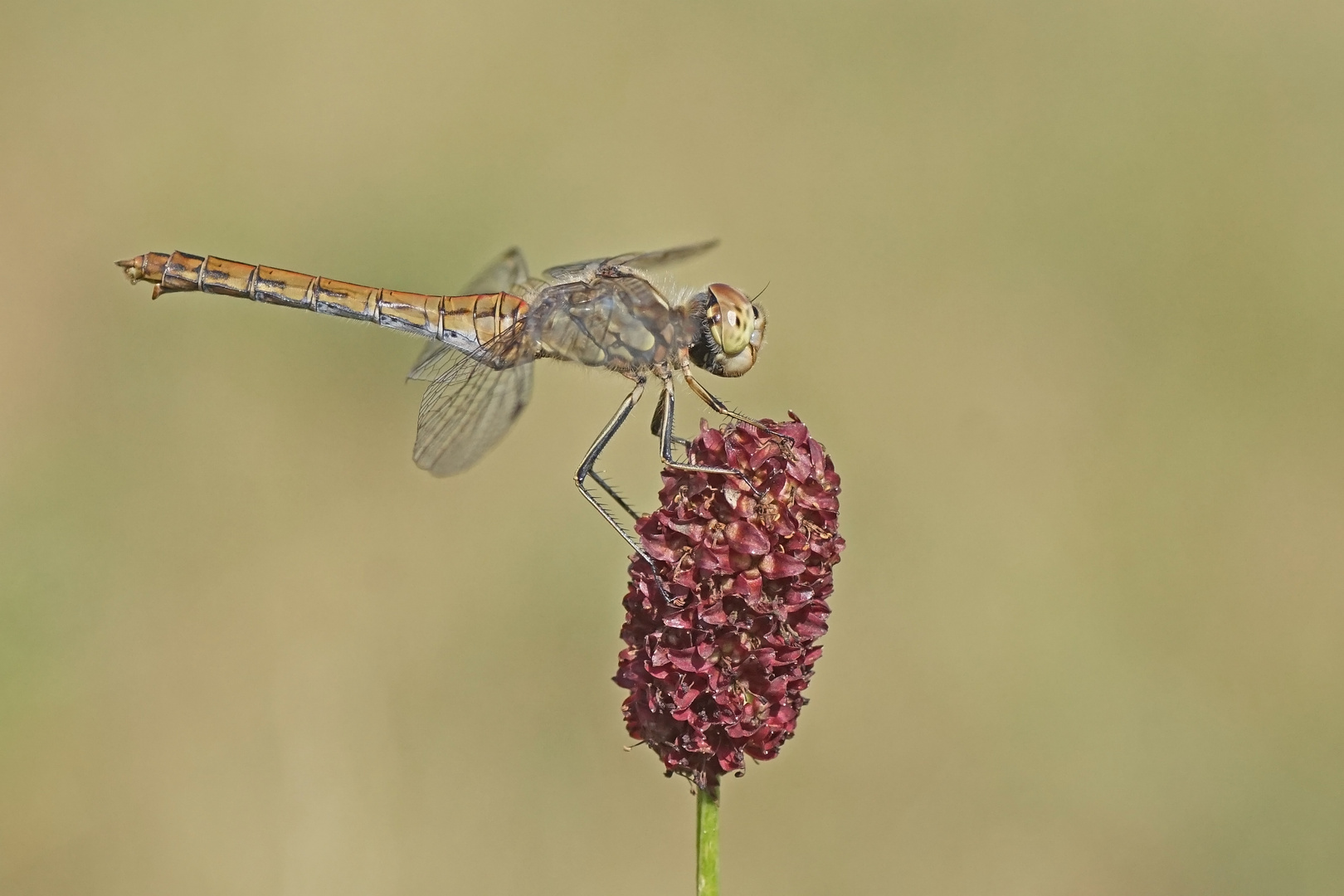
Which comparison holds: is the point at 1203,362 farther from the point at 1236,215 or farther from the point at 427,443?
the point at 427,443

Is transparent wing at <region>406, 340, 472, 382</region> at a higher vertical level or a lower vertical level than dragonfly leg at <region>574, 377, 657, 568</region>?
higher

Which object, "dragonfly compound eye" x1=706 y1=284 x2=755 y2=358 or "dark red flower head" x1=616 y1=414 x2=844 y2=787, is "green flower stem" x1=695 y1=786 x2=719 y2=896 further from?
"dragonfly compound eye" x1=706 y1=284 x2=755 y2=358

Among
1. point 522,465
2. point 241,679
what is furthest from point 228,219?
point 241,679

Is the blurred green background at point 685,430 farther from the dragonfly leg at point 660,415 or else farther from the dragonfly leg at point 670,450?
the dragonfly leg at point 670,450

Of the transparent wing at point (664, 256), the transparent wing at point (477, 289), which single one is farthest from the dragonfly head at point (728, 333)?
the transparent wing at point (477, 289)

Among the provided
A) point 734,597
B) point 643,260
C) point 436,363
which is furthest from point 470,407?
point 734,597

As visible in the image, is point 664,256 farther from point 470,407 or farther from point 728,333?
point 470,407

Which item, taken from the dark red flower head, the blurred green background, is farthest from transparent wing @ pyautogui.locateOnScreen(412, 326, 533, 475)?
the blurred green background
